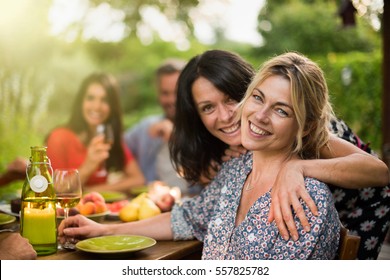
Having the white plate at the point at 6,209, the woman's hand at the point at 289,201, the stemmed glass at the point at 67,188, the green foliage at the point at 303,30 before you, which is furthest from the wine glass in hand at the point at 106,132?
the green foliage at the point at 303,30

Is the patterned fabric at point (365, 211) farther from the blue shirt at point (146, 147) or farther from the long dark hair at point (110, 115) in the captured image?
the blue shirt at point (146, 147)

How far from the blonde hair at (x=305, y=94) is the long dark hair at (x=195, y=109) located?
391mm

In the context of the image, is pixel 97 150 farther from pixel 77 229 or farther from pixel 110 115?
pixel 77 229

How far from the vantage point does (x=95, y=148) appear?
3.55 m

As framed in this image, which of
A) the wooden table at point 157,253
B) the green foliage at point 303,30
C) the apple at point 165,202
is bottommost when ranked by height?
the wooden table at point 157,253

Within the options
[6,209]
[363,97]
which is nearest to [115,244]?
[6,209]

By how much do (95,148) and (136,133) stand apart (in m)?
1.46

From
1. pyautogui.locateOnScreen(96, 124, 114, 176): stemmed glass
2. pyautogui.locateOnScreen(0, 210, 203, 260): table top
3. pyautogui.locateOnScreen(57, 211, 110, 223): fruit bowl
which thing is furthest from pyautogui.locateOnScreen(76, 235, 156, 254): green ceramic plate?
pyautogui.locateOnScreen(96, 124, 114, 176): stemmed glass

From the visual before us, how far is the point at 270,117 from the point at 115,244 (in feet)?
2.31

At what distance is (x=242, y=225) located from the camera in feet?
6.41

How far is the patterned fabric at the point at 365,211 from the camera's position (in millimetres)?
2344

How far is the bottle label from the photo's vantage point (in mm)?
1895
